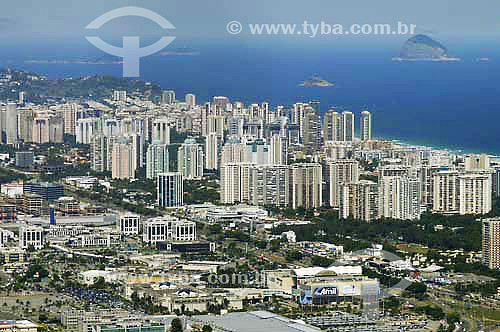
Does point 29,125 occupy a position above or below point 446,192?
above

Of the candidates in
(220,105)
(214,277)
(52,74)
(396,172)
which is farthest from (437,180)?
(52,74)

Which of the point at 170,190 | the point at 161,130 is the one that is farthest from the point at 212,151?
the point at 170,190

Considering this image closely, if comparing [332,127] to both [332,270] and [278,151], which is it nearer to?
[278,151]

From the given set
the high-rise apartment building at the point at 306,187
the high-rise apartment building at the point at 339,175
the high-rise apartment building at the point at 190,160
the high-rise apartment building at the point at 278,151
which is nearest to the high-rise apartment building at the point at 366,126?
the high-rise apartment building at the point at 278,151

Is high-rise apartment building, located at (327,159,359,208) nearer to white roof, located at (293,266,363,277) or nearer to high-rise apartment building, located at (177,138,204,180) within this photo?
high-rise apartment building, located at (177,138,204,180)

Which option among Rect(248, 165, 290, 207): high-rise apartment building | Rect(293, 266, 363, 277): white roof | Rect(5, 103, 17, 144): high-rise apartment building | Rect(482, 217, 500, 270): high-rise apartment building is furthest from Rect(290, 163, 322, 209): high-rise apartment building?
Rect(5, 103, 17, 144): high-rise apartment building

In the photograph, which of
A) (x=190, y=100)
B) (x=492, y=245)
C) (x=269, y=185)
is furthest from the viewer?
(x=190, y=100)

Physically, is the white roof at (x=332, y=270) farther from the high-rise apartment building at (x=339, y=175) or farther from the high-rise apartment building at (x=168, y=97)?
the high-rise apartment building at (x=168, y=97)
